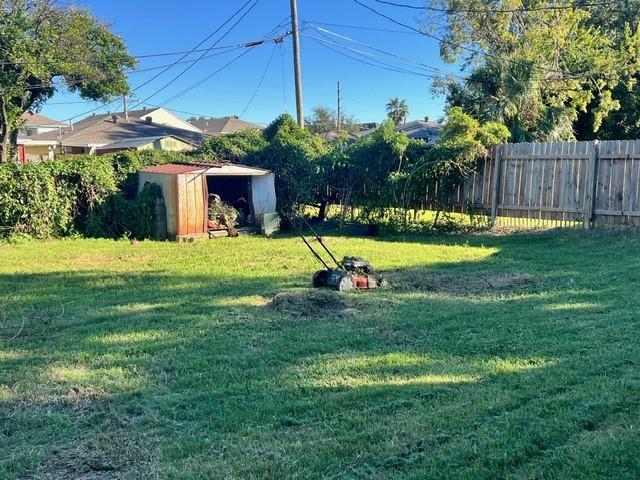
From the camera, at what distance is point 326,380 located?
13.3 ft

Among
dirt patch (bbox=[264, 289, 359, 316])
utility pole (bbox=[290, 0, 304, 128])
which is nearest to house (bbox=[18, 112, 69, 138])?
utility pole (bbox=[290, 0, 304, 128])

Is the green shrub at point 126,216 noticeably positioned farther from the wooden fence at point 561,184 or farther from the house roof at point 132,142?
the house roof at point 132,142

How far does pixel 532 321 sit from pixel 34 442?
13.6ft

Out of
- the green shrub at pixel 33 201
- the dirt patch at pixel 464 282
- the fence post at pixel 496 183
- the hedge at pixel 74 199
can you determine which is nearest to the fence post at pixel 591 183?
the fence post at pixel 496 183

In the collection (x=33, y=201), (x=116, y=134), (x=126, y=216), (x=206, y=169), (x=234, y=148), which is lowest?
(x=126, y=216)

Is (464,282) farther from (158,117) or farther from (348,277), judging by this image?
(158,117)

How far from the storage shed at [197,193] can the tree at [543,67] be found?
19.7ft

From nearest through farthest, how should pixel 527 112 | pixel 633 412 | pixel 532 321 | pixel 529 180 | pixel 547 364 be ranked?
1. pixel 633 412
2. pixel 547 364
3. pixel 532 321
4. pixel 529 180
5. pixel 527 112

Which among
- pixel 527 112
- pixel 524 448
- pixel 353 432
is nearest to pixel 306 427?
pixel 353 432

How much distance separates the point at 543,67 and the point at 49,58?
17845 mm

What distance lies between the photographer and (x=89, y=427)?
11.3 ft

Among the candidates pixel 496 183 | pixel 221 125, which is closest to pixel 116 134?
pixel 221 125

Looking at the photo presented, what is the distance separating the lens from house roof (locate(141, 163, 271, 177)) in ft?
44.4

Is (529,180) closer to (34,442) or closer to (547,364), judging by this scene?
(547,364)
